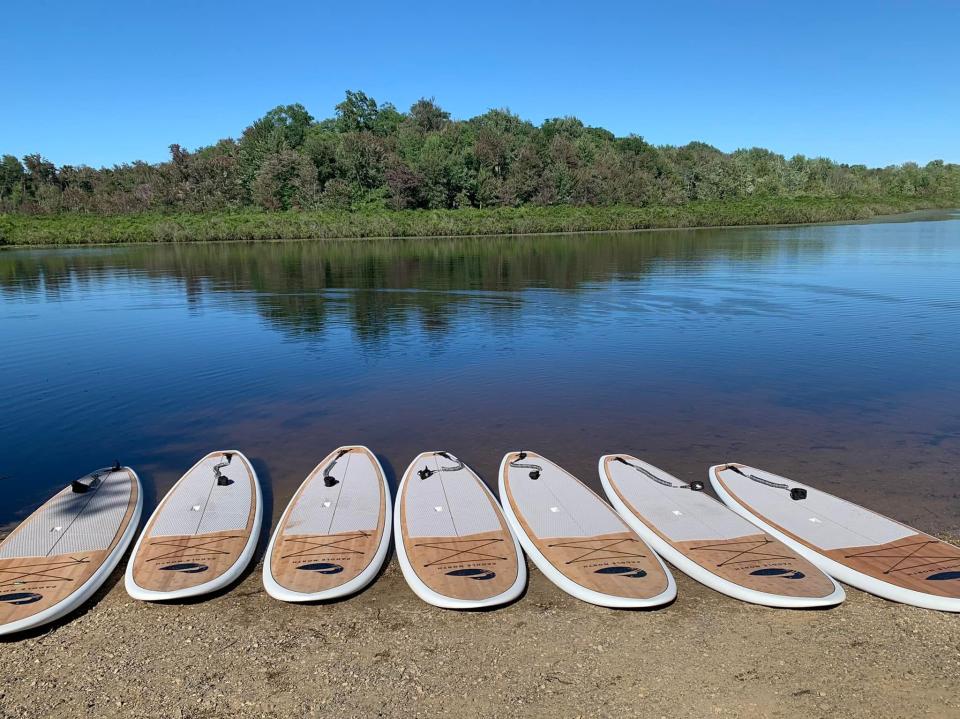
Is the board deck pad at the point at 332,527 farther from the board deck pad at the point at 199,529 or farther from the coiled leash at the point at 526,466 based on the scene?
the coiled leash at the point at 526,466

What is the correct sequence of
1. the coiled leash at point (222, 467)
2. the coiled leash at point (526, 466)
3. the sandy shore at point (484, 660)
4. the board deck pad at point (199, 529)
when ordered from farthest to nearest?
the coiled leash at point (526, 466)
the coiled leash at point (222, 467)
the board deck pad at point (199, 529)
the sandy shore at point (484, 660)

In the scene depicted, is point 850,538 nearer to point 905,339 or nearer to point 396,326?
point 905,339

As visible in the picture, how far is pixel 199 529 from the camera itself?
9.18 m

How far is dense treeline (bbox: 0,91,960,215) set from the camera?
3851 inches

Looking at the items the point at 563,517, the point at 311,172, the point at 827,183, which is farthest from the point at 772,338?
the point at 827,183

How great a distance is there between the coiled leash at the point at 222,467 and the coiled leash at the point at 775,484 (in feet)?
29.0

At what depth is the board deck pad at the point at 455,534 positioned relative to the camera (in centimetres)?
791

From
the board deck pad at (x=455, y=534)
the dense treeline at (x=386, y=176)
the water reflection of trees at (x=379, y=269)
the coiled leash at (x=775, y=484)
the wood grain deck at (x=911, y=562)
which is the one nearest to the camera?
the wood grain deck at (x=911, y=562)

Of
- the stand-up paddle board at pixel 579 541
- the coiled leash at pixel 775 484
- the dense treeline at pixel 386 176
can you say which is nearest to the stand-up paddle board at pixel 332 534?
the stand-up paddle board at pixel 579 541

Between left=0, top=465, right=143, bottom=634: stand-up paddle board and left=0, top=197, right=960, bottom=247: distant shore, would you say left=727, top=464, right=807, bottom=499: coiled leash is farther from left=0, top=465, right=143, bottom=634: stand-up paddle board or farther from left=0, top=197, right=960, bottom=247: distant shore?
left=0, top=197, right=960, bottom=247: distant shore

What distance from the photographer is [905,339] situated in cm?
2200

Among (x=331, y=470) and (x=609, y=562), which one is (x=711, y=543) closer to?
(x=609, y=562)

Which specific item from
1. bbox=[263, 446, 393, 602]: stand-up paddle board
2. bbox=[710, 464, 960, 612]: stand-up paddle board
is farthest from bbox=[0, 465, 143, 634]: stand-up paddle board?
bbox=[710, 464, 960, 612]: stand-up paddle board

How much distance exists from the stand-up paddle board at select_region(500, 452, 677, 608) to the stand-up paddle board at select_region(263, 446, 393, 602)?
84.3 inches
